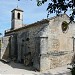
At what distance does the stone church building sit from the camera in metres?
21.5

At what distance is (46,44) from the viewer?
21.9m

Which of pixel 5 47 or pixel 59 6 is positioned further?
pixel 5 47

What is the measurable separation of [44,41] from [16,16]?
44.8 feet

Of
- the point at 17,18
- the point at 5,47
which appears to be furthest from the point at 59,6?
the point at 17,18

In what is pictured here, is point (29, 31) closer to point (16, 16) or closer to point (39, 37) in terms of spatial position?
point (39, 37)

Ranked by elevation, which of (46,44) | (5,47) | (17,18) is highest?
(17,18)

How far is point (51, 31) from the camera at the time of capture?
2258cm

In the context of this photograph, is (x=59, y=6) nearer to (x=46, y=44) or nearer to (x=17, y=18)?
(x=46, y=44)

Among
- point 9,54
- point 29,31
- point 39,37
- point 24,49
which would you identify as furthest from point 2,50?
point 39,37

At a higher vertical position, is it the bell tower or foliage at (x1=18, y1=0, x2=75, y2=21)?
the bell tower

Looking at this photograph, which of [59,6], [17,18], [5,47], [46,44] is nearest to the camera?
[59,6]

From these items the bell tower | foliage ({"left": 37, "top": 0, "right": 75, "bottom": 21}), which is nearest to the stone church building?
the bell tower

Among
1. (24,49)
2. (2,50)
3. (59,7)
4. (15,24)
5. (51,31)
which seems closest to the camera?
(59,7)

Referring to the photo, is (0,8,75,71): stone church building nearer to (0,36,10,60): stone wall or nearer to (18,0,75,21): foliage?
(0,36,10,60): stone wall
